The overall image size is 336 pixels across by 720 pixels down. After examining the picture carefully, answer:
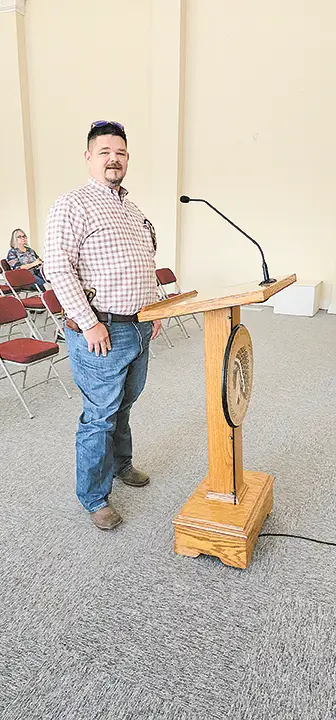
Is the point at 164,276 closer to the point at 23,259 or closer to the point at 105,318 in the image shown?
the point at 23,259

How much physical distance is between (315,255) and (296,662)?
21.4ft

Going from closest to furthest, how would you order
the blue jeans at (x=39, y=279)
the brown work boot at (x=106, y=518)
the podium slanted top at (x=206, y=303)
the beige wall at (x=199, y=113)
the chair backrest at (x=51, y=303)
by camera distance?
1. the podium slanted top at (x=206, y=303)
2. the brown work boot at (x=106, y=518)
3. the chair backrest at (x=51, y=303)
4. the blue jeans at (x=39, y=279)
5. the beige wall at (x=199, y=113)

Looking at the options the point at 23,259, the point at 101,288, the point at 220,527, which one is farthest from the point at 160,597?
the point at 23,259

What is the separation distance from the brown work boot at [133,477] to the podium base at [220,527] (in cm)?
55

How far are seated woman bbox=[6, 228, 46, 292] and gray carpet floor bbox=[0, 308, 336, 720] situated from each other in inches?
154

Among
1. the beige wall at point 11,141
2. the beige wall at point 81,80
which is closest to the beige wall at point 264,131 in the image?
the beige wall at point 81,80

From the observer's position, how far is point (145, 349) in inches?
96.7

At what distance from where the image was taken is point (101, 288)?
7.25ft

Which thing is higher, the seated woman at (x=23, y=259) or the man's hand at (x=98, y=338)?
the man's hand at (x=98, y=338)

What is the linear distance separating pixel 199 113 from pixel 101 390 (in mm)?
6628

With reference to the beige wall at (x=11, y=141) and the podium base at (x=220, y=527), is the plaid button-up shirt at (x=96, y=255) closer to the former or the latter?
the podium base at (x=220, y=527)

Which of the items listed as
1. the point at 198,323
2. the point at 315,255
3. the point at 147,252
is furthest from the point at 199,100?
the point at 147,252

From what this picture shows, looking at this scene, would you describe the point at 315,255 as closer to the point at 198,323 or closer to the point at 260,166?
the point at 260,166

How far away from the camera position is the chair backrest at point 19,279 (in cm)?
571
